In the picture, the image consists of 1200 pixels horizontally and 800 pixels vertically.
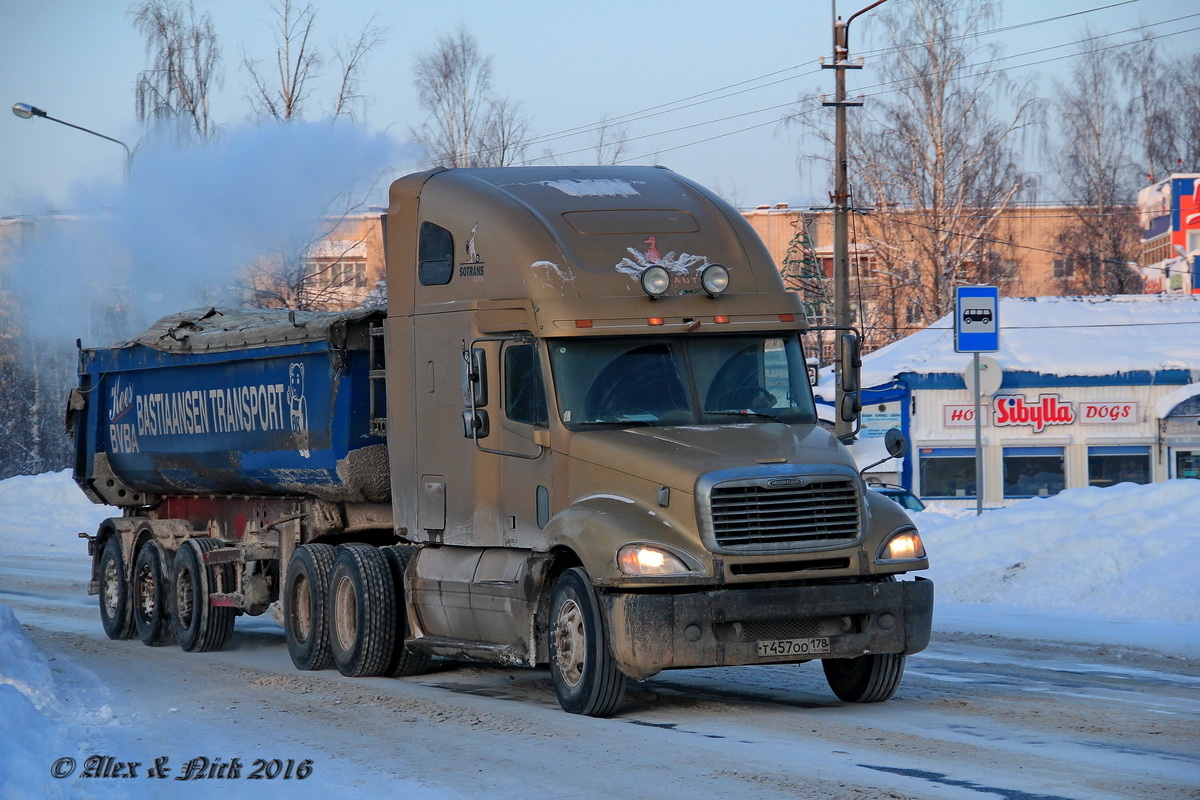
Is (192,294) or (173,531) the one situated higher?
(192,294)

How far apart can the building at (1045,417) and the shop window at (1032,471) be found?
24 millimetres

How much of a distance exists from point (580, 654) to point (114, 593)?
8.95 meters

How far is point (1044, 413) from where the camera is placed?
3528cm

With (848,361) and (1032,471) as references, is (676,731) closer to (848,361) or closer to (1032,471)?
(848,361)

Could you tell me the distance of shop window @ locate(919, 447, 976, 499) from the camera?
3569 cm

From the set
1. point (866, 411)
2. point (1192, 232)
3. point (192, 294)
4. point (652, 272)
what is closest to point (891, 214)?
point (1192, 232)

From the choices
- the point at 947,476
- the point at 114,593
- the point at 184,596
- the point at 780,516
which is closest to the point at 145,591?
the point at 114,593

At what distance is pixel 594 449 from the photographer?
955 cm

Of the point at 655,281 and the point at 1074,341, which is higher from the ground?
the point at 655,281

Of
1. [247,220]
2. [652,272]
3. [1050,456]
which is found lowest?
[1050,456]

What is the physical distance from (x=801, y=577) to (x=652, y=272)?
7.55 feet

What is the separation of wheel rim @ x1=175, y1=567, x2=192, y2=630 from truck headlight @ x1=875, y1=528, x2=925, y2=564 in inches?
330

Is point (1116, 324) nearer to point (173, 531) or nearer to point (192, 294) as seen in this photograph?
point (192, 294)

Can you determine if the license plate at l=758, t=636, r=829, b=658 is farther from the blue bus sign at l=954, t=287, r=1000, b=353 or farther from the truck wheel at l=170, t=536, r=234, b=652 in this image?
the blue bus sign at l=954, t=287, r=1000, b=353
